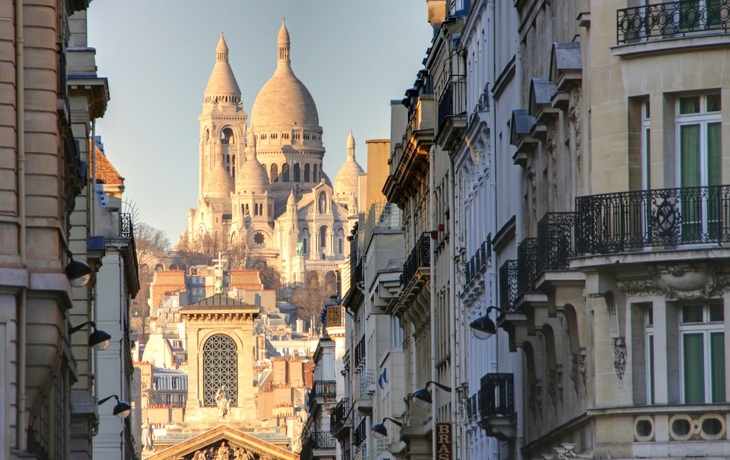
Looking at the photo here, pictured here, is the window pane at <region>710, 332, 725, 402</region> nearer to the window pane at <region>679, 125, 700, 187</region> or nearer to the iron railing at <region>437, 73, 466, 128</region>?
the window pane at <region>679, 125, 700, 187</region>

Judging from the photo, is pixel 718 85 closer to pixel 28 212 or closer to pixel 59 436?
pixel 28 212

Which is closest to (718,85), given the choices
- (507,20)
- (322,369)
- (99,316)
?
(507,20)

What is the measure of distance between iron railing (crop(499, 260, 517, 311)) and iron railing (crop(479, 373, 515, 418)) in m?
1.77

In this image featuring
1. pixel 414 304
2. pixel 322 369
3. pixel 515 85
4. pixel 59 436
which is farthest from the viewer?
pixel 322 369

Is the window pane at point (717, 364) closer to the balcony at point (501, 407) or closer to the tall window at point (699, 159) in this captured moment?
the tall window at point (699, 159)

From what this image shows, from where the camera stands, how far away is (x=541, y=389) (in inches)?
1092

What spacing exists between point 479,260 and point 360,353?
1240 inches

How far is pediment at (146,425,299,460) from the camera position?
436 feet

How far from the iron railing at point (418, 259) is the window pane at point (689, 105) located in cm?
2310

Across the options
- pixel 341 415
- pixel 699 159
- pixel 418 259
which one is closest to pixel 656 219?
pixel 699 159

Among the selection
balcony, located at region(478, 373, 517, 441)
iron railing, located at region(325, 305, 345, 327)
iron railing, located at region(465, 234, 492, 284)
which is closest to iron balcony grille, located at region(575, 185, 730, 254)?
balcony, located at region(478, 373, 517, 441)

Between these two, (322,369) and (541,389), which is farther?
(322,369)

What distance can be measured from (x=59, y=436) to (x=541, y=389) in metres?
9.44

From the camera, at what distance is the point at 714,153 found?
2166cm
